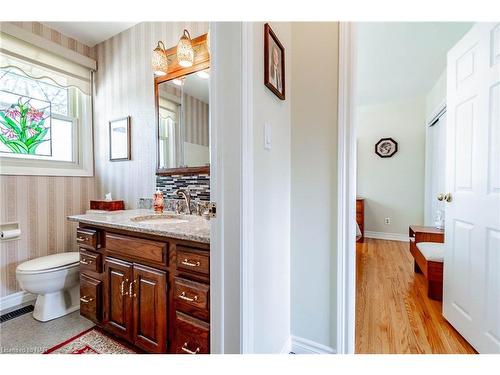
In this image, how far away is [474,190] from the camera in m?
1.46

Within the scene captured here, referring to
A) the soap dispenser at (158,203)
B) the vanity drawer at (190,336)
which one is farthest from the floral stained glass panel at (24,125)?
the vanity drawer at (190,336)

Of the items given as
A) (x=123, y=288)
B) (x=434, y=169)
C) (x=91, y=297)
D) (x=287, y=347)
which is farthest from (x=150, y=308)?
(x=434, y=169)

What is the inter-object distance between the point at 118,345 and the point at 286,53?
2.03 metres

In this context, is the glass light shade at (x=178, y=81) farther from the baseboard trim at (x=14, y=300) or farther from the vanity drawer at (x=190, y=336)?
the baseboard trim at (x=14, y=300)

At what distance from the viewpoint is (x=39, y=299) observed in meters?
1.83

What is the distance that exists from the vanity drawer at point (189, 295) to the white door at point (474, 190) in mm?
1548

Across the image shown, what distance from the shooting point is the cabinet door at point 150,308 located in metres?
1.20

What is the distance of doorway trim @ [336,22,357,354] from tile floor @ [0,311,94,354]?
173 centimetres

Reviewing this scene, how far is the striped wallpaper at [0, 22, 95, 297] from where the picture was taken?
6.51 ft

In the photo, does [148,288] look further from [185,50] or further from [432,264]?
[432,264]

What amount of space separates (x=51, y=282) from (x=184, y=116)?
1.56 meters

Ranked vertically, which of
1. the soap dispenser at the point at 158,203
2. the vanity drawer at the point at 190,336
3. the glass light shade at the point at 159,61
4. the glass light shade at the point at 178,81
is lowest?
the vanity drawer at the point at 190,336

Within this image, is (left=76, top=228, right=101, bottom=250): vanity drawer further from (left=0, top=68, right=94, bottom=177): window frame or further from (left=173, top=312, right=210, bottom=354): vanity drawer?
(left=0, top=68, right=94, bottom=177): window frame
